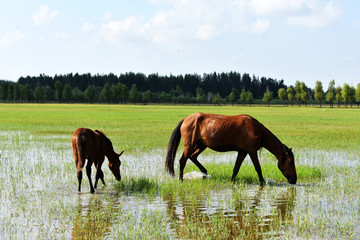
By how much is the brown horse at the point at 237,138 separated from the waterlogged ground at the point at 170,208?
64 centimetres

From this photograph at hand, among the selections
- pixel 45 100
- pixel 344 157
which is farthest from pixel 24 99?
pixel 344 157

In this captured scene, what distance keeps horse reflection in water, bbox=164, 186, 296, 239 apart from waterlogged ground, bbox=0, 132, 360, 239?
0.7 inches

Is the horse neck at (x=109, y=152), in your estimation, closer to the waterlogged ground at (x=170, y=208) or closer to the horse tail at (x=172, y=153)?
the waterlogged ground at (x=170, y=208)

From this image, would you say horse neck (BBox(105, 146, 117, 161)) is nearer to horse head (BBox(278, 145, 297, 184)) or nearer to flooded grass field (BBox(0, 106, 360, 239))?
flooded grass field (BBox(0, 106, 360, 239))

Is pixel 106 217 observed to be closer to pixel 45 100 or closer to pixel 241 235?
pixel 241 235

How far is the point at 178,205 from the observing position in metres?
8.72

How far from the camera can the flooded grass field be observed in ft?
22.4

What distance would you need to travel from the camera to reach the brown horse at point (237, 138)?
10.9m

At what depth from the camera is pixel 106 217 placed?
25.1 ft

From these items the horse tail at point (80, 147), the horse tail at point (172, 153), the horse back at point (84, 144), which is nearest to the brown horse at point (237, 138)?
the horse tail at point (172, 153)

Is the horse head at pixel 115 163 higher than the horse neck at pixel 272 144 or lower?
lower

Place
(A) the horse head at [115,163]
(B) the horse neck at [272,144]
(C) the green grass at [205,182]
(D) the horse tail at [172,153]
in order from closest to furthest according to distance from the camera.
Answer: (C) the green grass at [205,182] < (A) the horse head at [115,163] < (B) the horse neck at [272,144] < (D) the horse tail at [172,153]

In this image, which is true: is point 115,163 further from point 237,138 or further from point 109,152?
point 237,138

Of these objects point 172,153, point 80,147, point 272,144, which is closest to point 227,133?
point 272,144
